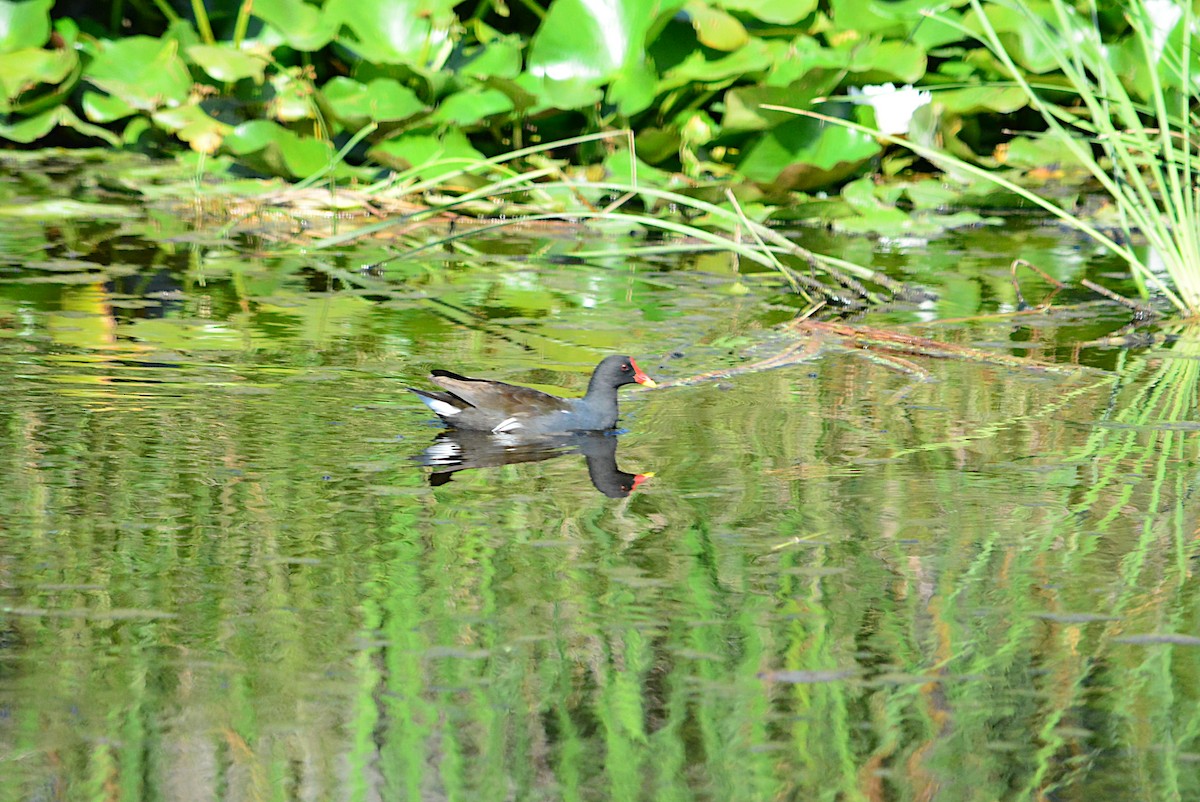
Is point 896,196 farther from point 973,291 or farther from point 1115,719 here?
point 1115,719

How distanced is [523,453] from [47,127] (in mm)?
7562

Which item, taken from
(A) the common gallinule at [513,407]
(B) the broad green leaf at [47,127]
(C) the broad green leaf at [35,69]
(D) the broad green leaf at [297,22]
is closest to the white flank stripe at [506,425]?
(A) the common gallinule at [513,407]

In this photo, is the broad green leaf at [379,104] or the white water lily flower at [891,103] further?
the white water lily flower at [891,103]

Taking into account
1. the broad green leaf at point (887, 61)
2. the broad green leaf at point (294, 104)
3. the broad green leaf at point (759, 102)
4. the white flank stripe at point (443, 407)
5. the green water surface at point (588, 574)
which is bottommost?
the green water surface at point (588, 574)

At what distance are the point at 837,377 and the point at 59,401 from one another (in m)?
2.82

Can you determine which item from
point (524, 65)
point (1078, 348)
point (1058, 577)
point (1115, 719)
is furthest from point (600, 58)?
point (1115, 719)

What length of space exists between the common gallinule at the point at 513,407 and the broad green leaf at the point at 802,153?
4.58 metres

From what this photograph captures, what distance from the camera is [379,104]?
9703mm

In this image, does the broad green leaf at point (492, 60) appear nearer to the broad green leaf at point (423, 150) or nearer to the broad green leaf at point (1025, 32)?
the broad green leaf at point (423, 150)

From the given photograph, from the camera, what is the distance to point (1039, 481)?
484cm

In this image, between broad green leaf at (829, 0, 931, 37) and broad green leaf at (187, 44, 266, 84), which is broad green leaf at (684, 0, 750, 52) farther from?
broad green leaf at (187, 44, 266, 84)

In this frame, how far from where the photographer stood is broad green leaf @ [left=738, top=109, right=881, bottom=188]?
962cm

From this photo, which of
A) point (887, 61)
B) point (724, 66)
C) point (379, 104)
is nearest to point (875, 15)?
point (887, 61)

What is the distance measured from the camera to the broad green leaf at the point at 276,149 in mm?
9812
